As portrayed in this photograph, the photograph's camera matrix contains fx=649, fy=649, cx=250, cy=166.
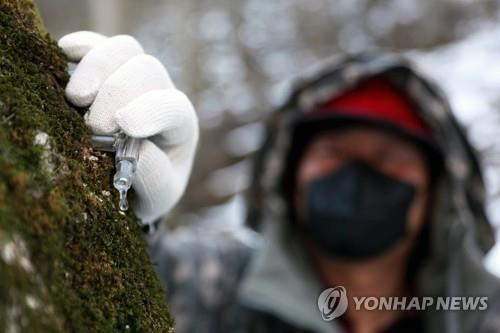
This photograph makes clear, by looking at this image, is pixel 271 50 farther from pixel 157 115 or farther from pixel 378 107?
pixel 157 115

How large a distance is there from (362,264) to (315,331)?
370 mm

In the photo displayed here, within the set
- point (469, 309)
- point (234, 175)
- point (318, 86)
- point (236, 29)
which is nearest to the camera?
point (469, 309)

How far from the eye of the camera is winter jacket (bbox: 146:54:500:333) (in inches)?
115

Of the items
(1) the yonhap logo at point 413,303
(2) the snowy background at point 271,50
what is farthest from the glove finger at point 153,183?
(2) the snowy background at point 271,50

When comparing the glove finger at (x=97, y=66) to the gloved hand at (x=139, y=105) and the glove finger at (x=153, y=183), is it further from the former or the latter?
the glove finger at (x=153, y=183)

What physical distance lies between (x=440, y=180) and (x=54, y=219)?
102 inches

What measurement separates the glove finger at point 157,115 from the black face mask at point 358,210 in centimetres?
176

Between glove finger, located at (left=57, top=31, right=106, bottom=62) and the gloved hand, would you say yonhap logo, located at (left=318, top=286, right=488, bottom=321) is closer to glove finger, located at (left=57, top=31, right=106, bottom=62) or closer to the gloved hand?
the gloved hand

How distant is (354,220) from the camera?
281cm

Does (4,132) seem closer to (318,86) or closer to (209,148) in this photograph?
(318,86)

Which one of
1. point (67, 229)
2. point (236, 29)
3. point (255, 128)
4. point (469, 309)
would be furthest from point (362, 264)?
point (236, 29)

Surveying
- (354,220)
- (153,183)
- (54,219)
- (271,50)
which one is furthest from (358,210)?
(271,50)

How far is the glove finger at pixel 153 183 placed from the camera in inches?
41.3

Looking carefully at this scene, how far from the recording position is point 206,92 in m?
6.82
